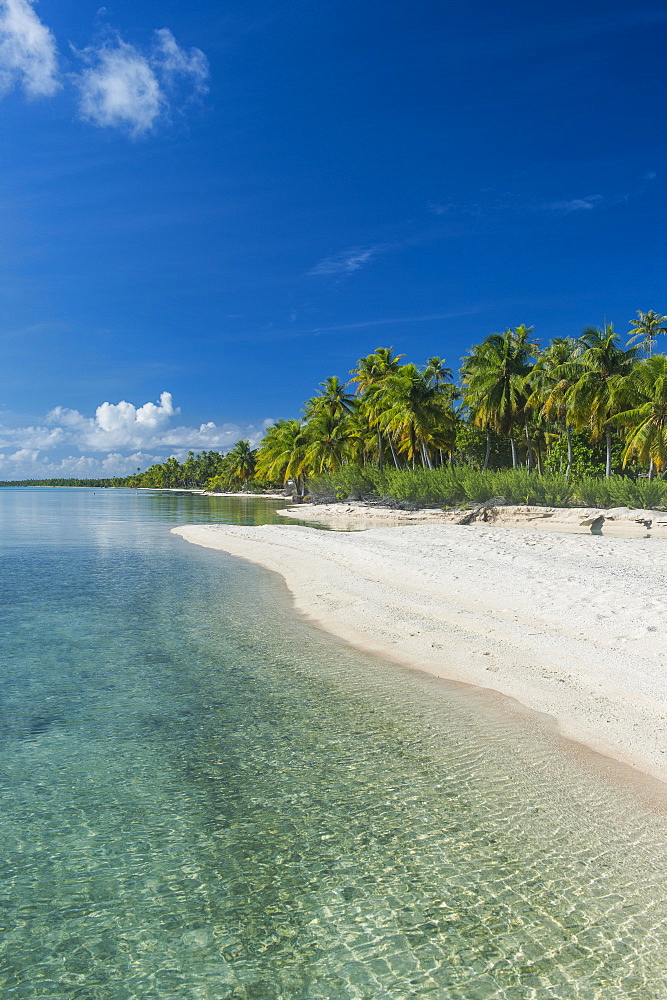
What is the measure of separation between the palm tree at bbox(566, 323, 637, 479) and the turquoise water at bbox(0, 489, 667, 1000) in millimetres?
35661

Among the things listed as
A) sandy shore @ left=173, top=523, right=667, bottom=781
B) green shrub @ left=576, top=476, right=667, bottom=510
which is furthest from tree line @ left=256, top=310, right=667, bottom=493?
sandy shore @ left=173, top=523, right=667, bottom=781

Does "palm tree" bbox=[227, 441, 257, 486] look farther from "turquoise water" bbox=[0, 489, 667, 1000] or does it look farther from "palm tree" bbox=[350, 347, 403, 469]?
"turquoise water" bbox=[0, 489, 667, 1000]

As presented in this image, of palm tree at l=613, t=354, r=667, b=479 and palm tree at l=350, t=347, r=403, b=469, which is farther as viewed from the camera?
palm tree at l=350, t=347, r=403, b=469

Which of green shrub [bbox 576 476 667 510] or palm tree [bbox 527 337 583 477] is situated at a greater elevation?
palm tree [bbox 527 337 583 477]

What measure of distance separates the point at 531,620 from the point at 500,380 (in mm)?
39244

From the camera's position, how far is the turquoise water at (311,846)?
3189mm

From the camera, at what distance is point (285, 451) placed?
251 feet

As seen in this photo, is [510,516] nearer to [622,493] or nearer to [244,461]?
[622,493]

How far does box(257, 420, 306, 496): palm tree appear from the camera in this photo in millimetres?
68312

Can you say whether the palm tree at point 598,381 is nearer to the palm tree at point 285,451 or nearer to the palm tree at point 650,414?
the palm tree at point 650,414

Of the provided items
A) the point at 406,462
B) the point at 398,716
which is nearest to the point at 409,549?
the point at 398,716

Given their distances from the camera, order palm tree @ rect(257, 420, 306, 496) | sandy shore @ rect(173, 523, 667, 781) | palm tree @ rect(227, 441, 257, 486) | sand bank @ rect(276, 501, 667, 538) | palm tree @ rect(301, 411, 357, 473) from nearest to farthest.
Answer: sandy shore @ rect(173, 523, 667, 781), sand bank @ rect(276, 501, 667, 538), palm tree @ rect(301, 411, 357, 473), palm tree @ rect(257, 420, 306, 496), palm tree @ rect(227, 441, 257, 486)

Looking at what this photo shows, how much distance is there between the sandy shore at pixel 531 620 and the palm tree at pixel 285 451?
5012cm

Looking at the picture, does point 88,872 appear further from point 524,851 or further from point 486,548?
point 486,548
